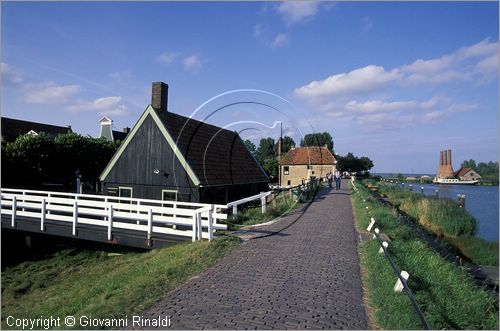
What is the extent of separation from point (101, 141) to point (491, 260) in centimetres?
2933

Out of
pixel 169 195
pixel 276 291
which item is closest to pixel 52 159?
pixel 169 195

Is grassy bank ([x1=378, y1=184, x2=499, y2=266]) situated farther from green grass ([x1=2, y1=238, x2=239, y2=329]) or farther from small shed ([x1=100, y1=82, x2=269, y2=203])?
green grass ([x1=2, y1=238, x2=239, y2=329])

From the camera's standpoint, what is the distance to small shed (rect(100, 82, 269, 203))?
731 inches

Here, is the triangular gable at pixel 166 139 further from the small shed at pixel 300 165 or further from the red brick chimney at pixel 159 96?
the small shed at pixel 300 165

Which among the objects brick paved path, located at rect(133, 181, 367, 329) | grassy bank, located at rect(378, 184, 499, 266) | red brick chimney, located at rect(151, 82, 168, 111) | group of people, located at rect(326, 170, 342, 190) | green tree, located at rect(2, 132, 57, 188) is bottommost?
grassy bank, located at rect(378, 184, 499, 266)

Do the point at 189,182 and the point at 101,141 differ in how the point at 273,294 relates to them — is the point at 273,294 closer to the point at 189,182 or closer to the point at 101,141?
the point at 189,182

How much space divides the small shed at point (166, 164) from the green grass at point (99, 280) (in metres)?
5.03

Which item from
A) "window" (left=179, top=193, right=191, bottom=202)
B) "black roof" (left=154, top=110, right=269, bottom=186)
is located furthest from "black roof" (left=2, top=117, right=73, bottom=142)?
"window" (left=179, top=193, right=191, bottom=202)

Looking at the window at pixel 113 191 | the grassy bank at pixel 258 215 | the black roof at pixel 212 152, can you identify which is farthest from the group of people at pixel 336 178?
the window at pixel 113 191

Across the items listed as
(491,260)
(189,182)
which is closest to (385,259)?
(491,260)

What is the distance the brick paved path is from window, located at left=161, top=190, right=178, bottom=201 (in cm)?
907

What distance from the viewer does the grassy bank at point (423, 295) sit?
5449 millimetres

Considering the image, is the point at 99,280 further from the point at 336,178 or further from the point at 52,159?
the point at 336,178

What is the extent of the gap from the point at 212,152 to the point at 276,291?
15.7 meters
